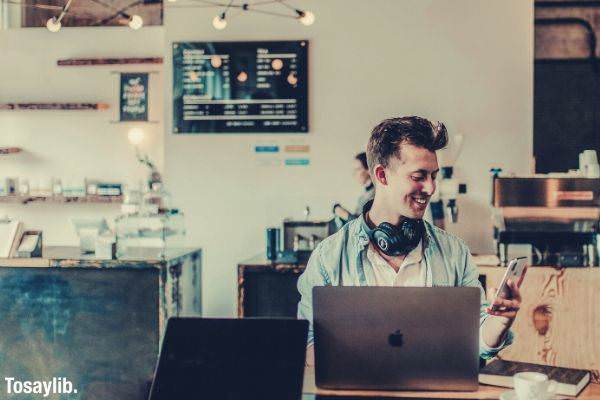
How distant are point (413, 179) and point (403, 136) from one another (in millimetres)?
136

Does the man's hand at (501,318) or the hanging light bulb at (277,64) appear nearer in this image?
the man's hand at (501,318)

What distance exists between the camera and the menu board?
504 centimetres

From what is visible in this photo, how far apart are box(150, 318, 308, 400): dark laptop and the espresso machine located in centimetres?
257

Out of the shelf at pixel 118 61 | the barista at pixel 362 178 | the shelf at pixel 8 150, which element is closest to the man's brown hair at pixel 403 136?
the barista at pixel 362 178

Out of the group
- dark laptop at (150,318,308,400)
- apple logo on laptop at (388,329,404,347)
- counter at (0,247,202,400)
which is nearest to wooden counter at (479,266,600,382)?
counter at (0,247,202,400)

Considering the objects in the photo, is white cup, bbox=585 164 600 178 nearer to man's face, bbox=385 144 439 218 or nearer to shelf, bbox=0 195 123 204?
man's face, bbox=385 144 439 218

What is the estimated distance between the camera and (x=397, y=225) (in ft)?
7.45

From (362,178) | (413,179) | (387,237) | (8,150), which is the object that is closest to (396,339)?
(387,237)

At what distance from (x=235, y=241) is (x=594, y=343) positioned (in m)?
2.45

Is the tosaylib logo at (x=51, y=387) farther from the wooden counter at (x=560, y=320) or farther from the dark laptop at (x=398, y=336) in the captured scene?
the dark laptop at (x=398, y=336)

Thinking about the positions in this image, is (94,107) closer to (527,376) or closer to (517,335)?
(517,335)

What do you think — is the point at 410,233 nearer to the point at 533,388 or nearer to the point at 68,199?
the point at 533,388

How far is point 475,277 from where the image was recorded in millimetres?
2369

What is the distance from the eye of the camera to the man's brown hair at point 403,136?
2.22 metres
